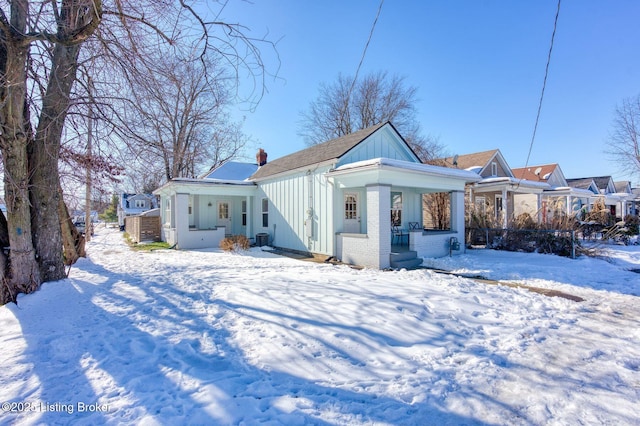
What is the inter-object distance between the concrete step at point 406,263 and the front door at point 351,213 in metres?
2.50

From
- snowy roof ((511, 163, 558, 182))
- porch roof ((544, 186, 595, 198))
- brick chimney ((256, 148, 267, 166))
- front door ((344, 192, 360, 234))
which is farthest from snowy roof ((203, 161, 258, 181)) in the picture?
snowy roof ((511, 163, 558, 182))

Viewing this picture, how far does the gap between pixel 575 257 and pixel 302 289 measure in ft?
34.6

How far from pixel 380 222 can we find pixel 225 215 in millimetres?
11527

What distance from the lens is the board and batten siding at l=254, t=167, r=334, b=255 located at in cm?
1156

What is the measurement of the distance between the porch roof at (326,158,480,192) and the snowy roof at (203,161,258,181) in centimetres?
970

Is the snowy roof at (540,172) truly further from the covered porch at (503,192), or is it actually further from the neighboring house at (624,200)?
the covered porch at (503,192)

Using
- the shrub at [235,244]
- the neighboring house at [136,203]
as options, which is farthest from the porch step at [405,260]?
the neighboring house at [136,203]

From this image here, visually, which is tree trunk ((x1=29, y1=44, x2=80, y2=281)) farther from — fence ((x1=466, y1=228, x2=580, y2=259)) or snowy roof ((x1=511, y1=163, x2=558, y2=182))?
snowy roof ((x1=511, y1=163, x2=558, y2=182))

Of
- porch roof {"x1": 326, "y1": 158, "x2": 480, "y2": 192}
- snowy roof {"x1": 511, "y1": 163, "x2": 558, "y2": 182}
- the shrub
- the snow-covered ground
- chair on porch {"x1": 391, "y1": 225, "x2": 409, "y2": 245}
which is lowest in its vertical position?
the snow-covered ground

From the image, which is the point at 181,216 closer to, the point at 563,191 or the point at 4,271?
the point at 4,271

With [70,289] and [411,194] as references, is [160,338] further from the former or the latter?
[411,194]

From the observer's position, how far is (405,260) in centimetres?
1031

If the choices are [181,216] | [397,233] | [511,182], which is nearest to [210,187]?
[181,216]

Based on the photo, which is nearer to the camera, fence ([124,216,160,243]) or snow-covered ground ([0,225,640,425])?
snow-covered ground ([0,225,640,425])
